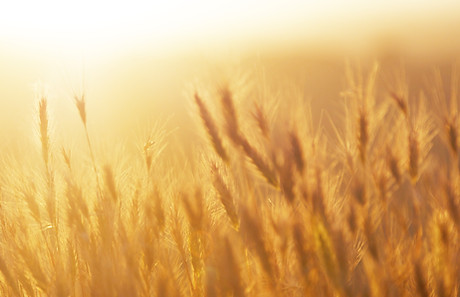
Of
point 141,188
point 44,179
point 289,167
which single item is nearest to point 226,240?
point 289,167

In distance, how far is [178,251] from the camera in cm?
163

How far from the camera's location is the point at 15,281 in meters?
1.57

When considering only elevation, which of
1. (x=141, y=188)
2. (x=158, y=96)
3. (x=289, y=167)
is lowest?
(x=158, y=96)

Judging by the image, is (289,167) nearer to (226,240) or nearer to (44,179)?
(226,240)

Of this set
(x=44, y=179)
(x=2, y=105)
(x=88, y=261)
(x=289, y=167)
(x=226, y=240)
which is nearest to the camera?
(x=226, y=240)

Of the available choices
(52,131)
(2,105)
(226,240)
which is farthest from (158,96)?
(226,240)

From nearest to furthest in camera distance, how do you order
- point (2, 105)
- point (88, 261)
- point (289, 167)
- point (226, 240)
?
point (226, 240), point (289, 167), point (88, 261), point (2, 105)

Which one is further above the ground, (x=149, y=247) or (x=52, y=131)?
(x=52, y=131)

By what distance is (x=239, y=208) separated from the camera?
142 centimetres

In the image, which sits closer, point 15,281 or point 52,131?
point 15,281

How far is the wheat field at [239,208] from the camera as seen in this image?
1325mm

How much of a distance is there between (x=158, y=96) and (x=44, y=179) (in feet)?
24.1

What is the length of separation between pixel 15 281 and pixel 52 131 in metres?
0.45

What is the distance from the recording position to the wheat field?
133 cm
